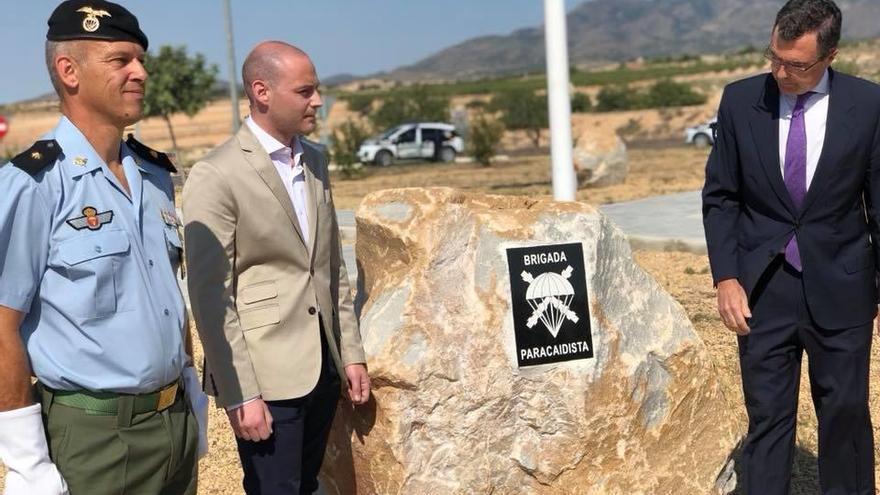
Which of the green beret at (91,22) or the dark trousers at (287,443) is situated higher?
the green beret at (91,22)

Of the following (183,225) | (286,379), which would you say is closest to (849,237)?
(286,379)

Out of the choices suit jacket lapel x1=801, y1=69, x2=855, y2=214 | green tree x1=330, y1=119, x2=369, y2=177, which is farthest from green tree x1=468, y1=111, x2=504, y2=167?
suit jacket lapel x1=801, y1=69, x2=855, y2=214

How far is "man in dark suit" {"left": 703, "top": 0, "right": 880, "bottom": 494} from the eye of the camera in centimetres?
318

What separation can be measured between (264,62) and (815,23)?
64.0 inches

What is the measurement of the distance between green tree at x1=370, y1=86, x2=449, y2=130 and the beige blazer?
39.0 meters

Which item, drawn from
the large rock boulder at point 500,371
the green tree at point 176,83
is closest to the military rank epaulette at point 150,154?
the large rock boulder at point 500,371

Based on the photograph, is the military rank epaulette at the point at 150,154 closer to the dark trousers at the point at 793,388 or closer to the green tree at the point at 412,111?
the dark trousers at the point at 793,388

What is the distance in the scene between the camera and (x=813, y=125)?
3240 mm

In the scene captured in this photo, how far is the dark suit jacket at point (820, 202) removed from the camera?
3.19m

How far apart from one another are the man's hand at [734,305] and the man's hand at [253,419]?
5.01ft

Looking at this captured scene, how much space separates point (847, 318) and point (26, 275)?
7.95 feet

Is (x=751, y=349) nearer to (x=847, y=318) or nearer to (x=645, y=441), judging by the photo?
(x=847, y=318)

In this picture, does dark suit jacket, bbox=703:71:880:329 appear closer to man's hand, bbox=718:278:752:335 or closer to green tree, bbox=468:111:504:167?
man's hand, bbox=718:278:752:335

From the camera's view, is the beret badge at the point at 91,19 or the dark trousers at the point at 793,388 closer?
the beret badge at the point at 91,19
